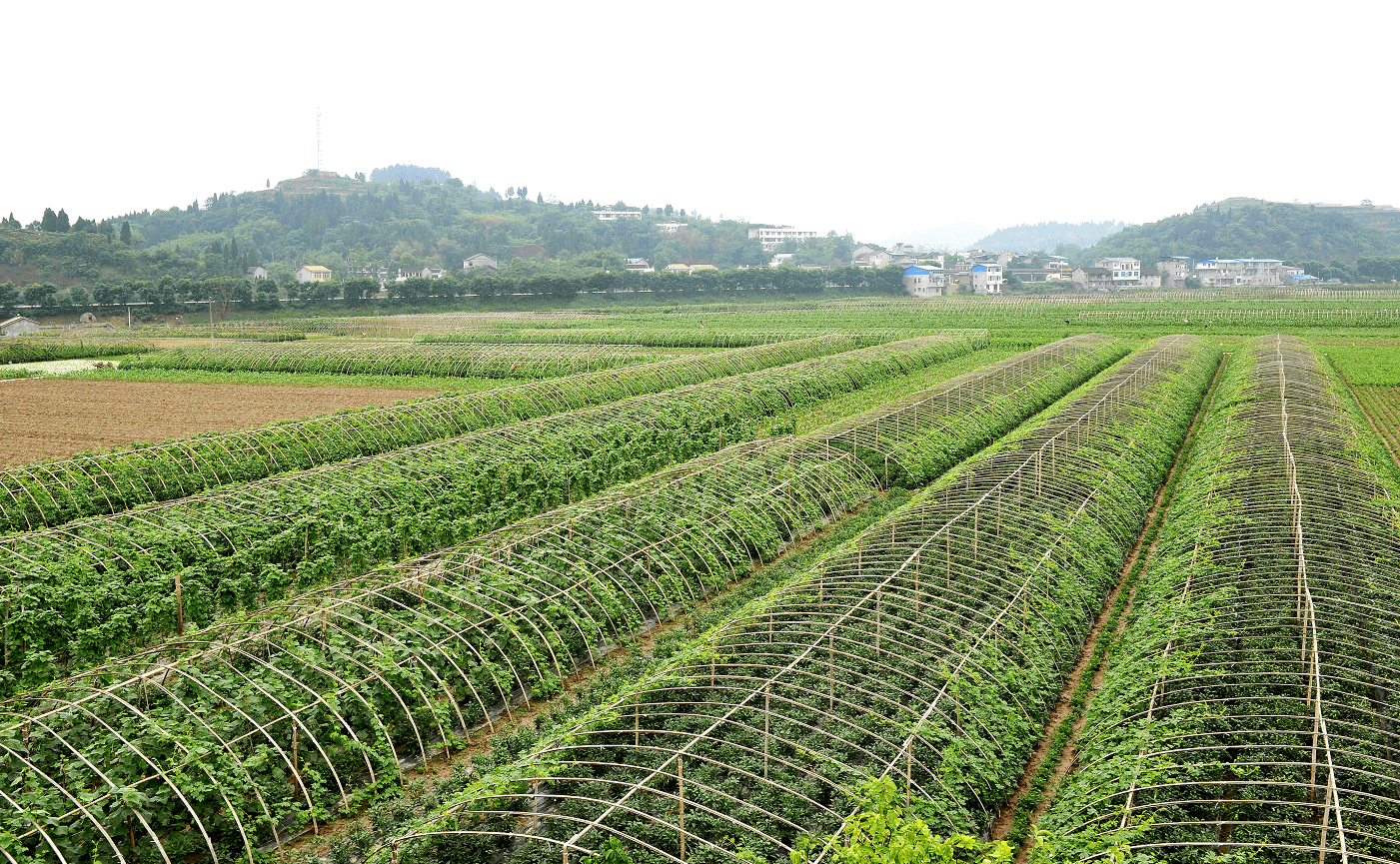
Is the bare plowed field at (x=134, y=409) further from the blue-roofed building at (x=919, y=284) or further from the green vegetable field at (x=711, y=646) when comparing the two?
the blue-roofed building at (x=919, y=284)

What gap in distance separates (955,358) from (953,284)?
99628 mm

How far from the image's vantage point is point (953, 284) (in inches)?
Result: 5689

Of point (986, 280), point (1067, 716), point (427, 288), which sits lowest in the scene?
point (1067, 716)

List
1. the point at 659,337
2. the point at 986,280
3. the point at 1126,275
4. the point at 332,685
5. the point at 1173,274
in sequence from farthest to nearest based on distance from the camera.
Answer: the point at 1173,274
the point at 1126,275
the point at 986,280
the point at 659,337
the point at 332,685

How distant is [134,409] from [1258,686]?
3871cm

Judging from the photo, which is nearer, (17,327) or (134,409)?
(134,409)

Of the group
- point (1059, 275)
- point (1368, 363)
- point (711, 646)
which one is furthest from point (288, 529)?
point (1059, 275)

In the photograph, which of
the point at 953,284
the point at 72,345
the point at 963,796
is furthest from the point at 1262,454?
the point at 953,284

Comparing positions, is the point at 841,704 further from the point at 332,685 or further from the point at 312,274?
the point at 312,274

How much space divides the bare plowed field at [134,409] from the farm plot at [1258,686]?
94.1 ft

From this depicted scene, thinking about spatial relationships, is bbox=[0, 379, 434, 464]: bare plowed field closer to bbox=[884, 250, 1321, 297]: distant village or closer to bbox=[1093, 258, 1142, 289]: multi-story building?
bbox=[884, 250, 1321, 297]: distant village

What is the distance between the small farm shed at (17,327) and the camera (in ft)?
230

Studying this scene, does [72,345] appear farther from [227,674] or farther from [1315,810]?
[1315,810]

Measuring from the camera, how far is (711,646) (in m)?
12.4
